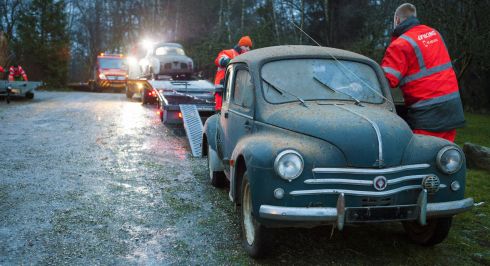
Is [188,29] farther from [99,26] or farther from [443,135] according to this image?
[443,135]

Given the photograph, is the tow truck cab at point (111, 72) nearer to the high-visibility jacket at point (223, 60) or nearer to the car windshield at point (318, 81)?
the high-visibility jacket at point (223, 60)

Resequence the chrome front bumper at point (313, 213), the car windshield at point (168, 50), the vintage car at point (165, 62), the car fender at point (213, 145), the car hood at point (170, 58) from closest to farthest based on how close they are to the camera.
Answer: the chrome front bumper at point (313, 213) → the car fender at point (213, 145) → the vintage car at point (165, 62) → the car hood at point (170, 58) → the car windshield at point (168, 50)

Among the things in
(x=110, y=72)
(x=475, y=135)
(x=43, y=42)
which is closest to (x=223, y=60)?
(x=475, y=135)

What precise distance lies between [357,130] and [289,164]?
629 millimetres

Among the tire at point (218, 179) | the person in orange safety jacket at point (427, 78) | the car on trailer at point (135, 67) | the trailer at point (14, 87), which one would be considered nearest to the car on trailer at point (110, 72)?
the car on trailer at point (135, 67)

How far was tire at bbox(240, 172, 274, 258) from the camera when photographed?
347cm

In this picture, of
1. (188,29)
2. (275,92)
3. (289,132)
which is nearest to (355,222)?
(289,132)

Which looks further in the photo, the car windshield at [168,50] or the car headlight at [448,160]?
the car windshield at [168,50]

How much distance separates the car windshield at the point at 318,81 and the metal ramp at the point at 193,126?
151 inches

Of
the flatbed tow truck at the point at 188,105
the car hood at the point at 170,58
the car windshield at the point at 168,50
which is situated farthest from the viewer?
the car windshield at the point at 168,50

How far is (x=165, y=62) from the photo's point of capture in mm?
17062

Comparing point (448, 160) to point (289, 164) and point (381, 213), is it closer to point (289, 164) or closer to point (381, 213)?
point (381, 213)

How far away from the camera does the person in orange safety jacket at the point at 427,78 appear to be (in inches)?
174

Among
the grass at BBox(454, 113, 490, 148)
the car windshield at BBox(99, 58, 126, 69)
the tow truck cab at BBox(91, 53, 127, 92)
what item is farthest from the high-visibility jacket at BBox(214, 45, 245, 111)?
the car windshield at BBox(99, 58, 126, 69)
